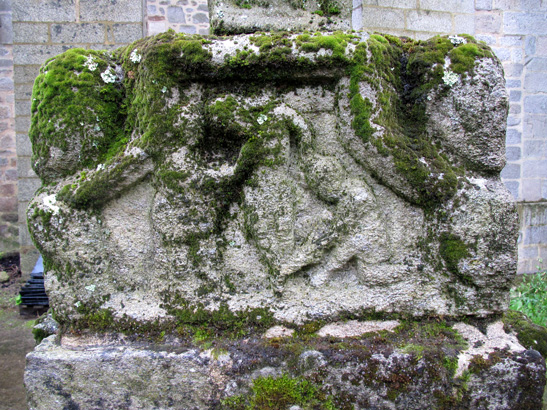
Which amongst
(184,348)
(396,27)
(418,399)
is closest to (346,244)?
(418,399)

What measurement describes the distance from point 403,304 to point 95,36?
4492 mm

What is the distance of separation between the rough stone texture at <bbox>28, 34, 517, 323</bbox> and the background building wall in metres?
3.15

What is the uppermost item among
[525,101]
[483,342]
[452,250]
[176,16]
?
[176,16]

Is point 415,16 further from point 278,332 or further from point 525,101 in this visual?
point 278,332

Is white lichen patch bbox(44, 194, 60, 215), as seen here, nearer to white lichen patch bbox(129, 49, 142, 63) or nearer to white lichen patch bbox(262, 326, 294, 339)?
white lichen patch bbox(129, 49, 142, 63)

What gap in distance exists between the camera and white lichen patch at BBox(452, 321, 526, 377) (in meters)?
1.72

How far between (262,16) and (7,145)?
17.1 ft

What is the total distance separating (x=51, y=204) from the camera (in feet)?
6.03

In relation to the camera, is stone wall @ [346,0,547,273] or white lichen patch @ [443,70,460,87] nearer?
white lichen patch @ [443,70,460,87]

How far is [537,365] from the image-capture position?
170cm

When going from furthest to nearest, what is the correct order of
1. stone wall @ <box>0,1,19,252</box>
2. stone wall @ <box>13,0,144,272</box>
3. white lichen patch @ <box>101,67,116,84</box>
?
1. stone wall @ <box>0,1,19,252</box>
2. stone wall @ <box>13,0,144,272</box>
3. white lichen patch @ <box>101,67,116,84</box>

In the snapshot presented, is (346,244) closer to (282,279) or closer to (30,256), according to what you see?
(282,279)

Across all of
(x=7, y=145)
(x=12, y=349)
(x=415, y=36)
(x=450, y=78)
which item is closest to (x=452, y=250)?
(x=450, y=78)

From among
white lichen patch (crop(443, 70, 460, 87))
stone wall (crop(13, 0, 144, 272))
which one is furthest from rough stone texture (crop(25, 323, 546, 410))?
stone wall (crop(13, 0, 144, 272))
